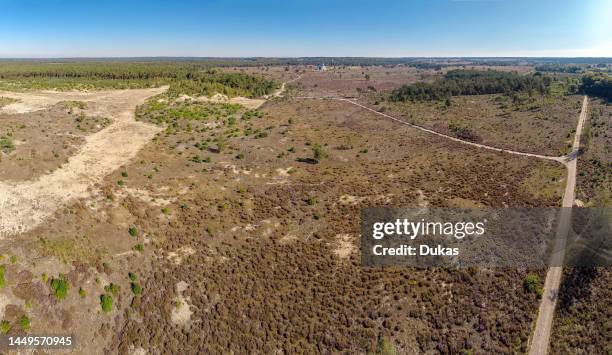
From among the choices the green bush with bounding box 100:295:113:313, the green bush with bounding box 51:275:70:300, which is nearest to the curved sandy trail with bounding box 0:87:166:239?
the green bush with bounding box 51:275:70:300

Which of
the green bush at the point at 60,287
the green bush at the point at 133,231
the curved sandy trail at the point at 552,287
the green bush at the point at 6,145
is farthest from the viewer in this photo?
the green bush at the point at 6,145

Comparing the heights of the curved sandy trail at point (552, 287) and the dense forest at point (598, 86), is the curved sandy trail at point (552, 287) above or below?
below

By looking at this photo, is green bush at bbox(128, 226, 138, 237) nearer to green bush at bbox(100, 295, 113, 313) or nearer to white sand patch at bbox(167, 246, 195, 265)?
white sand patch at bbox(167, 246, 195, 265)

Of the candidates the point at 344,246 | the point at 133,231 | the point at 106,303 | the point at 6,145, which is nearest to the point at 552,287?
the point at 344,246

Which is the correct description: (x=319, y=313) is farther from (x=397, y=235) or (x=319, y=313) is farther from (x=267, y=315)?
(x=397, y=235)

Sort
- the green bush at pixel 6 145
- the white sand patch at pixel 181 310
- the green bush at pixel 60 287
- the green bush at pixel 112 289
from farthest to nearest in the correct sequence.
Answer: the green bush at pixel 6 145 < the green bush at pixel 112 289 < the white sand patch at pixel 181 310 < the green bush at pixel 60 287

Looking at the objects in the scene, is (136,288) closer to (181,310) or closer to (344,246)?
(181,310)

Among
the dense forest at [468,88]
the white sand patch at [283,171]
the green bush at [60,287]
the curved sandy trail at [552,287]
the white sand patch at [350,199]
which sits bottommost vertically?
the curved sandy trail at [552,287]

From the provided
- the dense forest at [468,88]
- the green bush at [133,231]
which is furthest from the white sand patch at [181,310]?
the dense forest at [468,88]

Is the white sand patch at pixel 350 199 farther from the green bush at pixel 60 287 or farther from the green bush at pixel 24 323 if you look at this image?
the green bush at pixel 24 323
